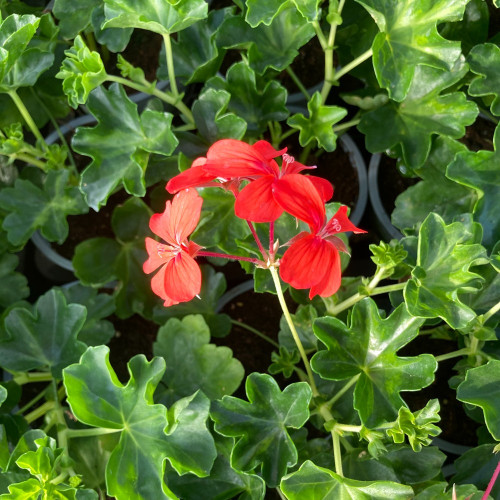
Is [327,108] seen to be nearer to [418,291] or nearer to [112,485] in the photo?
[418,291]

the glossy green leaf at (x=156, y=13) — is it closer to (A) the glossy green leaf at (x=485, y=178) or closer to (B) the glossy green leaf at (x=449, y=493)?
(A) the glossy green leaf at (x=485, y=178)

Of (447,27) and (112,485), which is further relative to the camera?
(447,27)

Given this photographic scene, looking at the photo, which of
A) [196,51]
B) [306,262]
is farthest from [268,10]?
[306,262]

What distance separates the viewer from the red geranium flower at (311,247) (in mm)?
782

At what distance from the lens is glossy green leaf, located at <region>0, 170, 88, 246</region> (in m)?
1.38

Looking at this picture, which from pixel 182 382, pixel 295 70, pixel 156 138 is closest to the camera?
pixel 156 138

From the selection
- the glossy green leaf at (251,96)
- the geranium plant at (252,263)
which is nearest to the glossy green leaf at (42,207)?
the geranium plant at (252,263)

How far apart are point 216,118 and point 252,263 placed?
280mm

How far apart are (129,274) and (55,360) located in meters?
0.33

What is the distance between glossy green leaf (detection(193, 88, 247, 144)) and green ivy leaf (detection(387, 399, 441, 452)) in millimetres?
577

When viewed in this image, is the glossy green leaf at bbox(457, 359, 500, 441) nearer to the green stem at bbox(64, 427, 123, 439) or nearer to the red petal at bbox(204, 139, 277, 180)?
the red petal at bbox(204, 139, 277, 180)

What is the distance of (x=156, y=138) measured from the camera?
118 cm

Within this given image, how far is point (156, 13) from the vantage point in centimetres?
113

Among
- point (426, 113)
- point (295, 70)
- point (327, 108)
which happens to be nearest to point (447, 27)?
point (426, 113)
